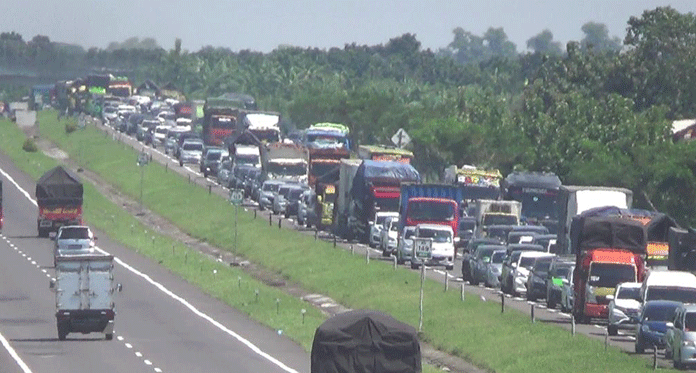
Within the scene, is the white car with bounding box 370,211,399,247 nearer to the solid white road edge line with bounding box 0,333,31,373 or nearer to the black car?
the black car

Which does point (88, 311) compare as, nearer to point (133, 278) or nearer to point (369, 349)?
point (133, 278)

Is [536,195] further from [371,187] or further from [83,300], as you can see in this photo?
[83,300]

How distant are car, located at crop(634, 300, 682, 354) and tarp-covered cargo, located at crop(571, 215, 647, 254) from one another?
9709mm

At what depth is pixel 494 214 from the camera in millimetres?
82500

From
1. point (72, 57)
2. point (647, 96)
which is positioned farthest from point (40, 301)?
point (72, 57)

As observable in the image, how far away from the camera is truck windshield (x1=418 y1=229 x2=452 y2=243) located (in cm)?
7412

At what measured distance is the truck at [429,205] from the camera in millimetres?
78188

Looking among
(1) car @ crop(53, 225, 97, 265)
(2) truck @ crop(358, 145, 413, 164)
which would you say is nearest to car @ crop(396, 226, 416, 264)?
(1) car @ crop(53, 225, 97, 265)

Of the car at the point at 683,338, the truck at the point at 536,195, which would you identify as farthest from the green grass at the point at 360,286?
the truck at the point at 536,195

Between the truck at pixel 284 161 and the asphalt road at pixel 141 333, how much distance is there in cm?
2095

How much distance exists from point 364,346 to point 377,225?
189 ft

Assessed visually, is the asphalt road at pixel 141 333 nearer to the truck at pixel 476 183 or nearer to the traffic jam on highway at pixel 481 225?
the traffic jam on highway at pixel 481 225

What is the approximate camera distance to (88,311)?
5491cm

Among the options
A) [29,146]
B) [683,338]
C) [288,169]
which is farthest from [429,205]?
[29,146]
